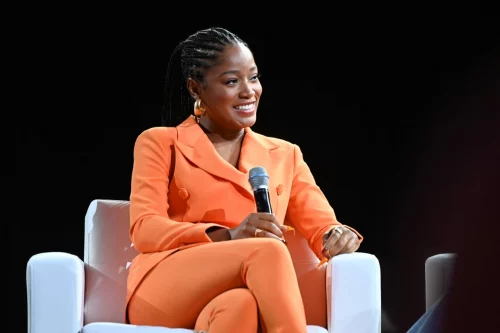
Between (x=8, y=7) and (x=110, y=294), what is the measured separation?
1.10 metres

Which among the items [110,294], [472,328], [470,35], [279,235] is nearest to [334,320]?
[279,235]

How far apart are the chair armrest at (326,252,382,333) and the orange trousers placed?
29 centimetres

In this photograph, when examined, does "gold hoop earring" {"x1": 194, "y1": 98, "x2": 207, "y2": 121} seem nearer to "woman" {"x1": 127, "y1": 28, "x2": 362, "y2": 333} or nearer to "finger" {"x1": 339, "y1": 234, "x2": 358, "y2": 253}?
"woman" {"x1": 127, "y1": 28, "x2": 362, "y2": 333}

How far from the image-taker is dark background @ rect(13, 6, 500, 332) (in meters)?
2.68

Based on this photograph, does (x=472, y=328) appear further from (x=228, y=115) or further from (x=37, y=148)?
(x=37, y=148)

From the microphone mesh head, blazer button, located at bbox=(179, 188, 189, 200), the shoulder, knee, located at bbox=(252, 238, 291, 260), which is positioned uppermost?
the shoulder

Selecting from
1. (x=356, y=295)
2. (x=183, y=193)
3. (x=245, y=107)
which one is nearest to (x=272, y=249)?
(x=356, y=295)

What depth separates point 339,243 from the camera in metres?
2.07

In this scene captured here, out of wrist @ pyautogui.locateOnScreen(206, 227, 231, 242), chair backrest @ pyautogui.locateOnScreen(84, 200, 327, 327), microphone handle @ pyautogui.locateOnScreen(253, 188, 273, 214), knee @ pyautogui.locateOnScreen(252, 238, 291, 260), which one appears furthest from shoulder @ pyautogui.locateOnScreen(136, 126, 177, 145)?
knee @ pyautogui.locateOnScreen(252, 238, 291, 260)

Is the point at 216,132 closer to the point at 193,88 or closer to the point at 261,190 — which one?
the point at 193,88

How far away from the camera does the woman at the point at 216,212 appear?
170 cm

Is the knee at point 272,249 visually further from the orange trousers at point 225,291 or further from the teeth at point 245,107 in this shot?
the teeth at point 245,107

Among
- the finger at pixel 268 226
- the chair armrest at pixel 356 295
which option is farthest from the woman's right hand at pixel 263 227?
the chair armrest at pixel 356 295

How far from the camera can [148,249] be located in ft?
6.57
